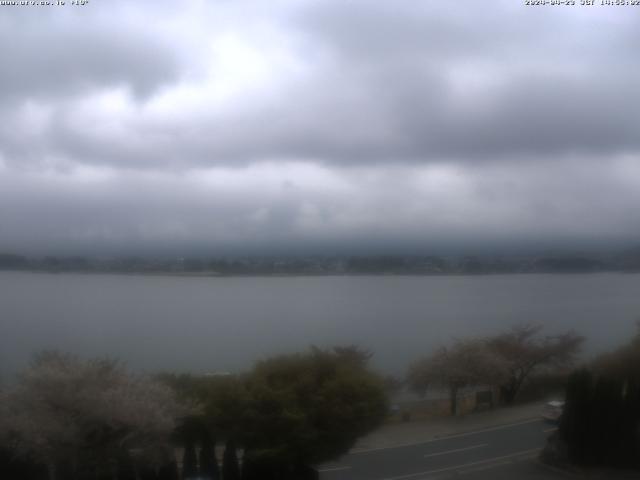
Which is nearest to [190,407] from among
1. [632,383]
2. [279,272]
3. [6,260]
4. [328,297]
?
[6,260]

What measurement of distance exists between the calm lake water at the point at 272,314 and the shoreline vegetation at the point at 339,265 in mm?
1224

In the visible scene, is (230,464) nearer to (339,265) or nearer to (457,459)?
(457,459)

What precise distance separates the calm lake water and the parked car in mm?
3980

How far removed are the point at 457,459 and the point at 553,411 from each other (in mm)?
3303

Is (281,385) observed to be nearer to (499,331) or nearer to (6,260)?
(6,260)

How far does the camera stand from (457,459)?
11984mm

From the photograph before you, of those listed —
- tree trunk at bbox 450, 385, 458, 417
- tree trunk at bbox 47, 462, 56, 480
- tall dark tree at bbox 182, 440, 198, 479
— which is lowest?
tree trunk at bbox 450, 385, 458, 417

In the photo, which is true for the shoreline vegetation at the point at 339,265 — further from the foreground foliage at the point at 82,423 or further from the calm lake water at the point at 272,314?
the foreground foliage at the point at 82,423

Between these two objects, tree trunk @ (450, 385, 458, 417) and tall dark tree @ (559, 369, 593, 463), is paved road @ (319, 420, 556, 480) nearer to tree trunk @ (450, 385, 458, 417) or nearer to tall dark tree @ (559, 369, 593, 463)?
tall dark tree @ (559, 369, 593, 463)

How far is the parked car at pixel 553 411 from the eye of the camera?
44.8 feet

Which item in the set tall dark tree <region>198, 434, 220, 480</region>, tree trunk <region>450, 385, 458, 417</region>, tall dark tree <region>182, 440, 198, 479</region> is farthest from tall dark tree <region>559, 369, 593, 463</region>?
tall dark tree <region>182, 440, 198, 479</region>

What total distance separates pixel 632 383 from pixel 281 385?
7.38 metres

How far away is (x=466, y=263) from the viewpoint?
2292 cm

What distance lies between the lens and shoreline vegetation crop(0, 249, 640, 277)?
18.4 meters
